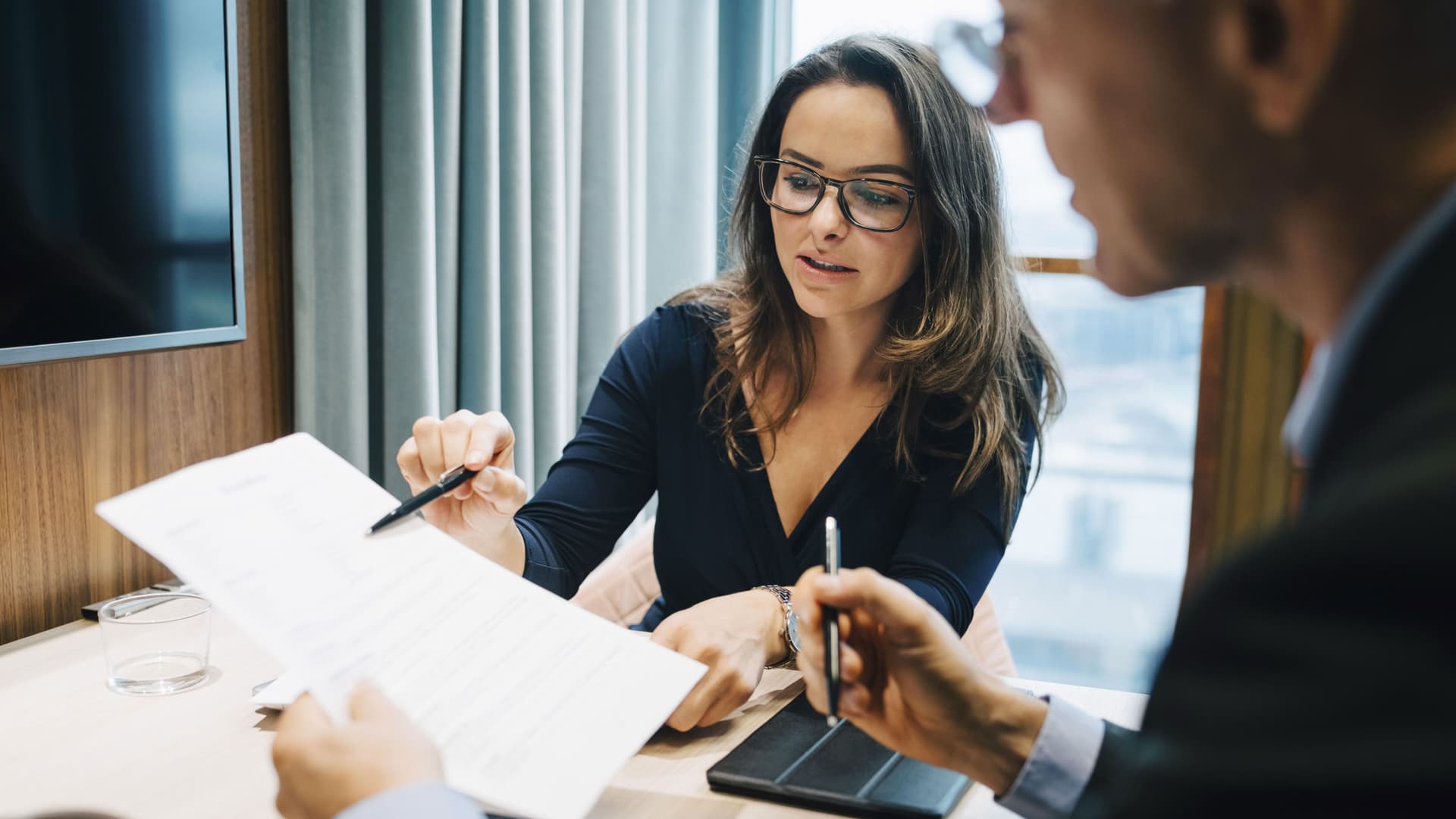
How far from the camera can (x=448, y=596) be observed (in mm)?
818

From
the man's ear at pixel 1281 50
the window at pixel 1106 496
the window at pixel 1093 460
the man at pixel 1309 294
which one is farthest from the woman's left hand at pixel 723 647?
the window at pixel 1106 496

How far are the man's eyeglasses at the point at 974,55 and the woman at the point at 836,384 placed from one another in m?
0.71

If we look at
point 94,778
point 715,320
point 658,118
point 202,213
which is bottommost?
point 94,778

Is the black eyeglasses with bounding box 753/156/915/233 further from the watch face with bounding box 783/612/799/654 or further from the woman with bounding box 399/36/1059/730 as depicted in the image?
the watch face with bounding box 783/612/799/654

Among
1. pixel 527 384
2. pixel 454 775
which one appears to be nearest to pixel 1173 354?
pixel 527 384

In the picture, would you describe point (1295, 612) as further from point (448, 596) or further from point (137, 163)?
point (137, 163)

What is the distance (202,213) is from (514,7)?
0.80 m

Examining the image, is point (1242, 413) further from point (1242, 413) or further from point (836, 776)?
point (836, 776)

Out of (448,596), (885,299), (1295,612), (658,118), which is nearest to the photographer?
(1295,612)

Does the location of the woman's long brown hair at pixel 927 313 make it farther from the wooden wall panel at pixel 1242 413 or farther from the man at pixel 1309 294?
the wooden wall panel at pixel 1242 413

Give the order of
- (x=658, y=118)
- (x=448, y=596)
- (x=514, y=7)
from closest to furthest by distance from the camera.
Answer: (x=448, y=596) < (x=514, y=7) < (x=658, y=118)

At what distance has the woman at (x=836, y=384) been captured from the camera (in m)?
1.41

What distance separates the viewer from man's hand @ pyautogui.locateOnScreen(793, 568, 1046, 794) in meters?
0.75

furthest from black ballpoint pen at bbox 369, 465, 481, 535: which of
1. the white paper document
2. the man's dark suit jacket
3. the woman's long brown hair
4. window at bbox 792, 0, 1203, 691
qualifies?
window at bbox 792, 0, 1203, 691
